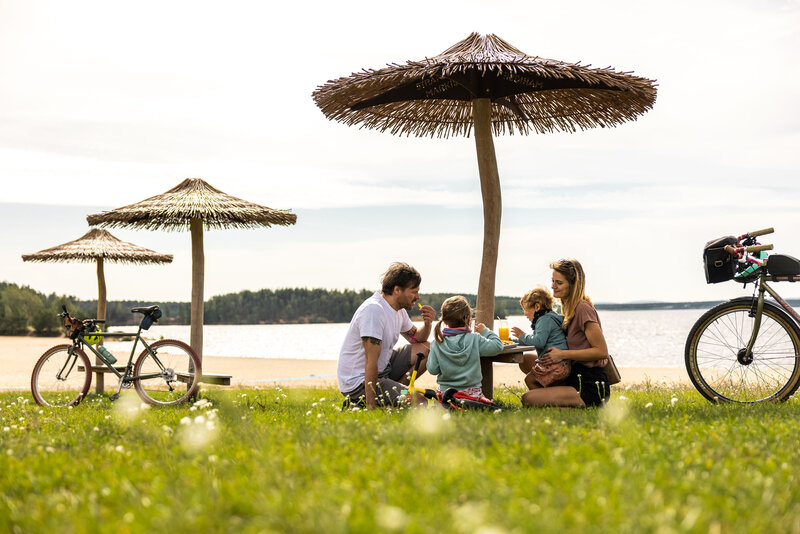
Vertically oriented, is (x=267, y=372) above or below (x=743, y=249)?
below

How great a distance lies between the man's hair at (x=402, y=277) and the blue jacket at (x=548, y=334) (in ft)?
4.03

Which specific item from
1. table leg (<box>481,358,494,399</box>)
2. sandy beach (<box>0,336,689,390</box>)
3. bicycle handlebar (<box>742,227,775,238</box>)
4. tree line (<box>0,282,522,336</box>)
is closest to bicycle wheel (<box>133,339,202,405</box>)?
table leg (<box>481,358,494,399</box>)

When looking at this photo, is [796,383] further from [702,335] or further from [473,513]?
[473,513]

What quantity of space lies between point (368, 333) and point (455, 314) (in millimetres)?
845

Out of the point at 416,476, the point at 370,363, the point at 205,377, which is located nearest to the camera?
the point at 416,476

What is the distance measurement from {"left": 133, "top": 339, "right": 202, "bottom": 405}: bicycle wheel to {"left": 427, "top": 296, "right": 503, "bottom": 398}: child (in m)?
4.54

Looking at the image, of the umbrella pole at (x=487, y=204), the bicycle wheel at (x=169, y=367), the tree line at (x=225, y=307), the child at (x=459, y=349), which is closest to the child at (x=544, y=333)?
the child at (x=459, y=349)

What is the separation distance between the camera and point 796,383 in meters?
6.35

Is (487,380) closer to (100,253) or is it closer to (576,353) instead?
(576,353)

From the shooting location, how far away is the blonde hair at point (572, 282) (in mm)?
6102

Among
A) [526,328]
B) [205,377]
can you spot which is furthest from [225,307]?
[205,377]

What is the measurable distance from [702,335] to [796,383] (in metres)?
0.93

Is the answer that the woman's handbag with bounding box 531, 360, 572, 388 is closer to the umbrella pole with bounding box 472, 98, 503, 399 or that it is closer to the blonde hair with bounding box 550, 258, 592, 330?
the blonde hair with bounding box 550, 258, 592, 330

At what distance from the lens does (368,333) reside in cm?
621
